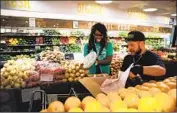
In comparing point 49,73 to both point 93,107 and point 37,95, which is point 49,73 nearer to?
point 37,95

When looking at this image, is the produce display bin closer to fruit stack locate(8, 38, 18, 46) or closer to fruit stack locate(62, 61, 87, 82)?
fruit stack locate(62, 61, 87, 82)

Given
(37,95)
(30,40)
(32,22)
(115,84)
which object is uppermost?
(32,22)

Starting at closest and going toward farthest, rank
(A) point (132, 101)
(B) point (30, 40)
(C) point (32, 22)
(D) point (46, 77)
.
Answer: (A) point (132, 101), (D) point (46, 77), (C) point (32, 22), (B) point (30, 40)

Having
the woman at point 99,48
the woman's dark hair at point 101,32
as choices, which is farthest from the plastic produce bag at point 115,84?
the woman's dark hair at point 101,32

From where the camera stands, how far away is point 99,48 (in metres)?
3.43

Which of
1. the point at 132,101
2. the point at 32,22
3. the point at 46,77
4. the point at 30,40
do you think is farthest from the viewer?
the point at 30,40

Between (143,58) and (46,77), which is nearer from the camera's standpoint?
(143,58)

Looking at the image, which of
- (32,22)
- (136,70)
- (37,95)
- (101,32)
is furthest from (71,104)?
(32,22)

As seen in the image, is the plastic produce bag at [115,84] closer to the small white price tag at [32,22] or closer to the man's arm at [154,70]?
the man's arm at [154,70]

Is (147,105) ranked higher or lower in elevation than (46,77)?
higher

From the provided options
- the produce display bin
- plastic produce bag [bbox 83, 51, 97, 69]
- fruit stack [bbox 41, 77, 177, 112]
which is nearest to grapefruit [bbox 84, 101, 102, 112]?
fruit stack [bbox 41, 77, 177, 112]

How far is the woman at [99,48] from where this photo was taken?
335 centimetres

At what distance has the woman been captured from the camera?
11.0 ft

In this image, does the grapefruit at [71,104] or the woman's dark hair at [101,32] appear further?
the woman's dark hair at [101,32]
